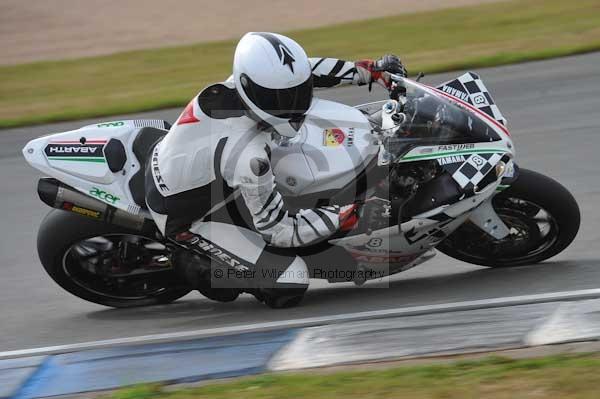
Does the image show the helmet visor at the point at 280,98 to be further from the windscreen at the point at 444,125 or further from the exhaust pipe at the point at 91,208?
the exhaust pipe at the point at 91,208

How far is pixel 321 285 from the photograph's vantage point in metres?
5.67

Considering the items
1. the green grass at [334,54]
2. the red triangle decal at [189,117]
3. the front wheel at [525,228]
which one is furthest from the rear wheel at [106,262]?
the green grass at [334,54]

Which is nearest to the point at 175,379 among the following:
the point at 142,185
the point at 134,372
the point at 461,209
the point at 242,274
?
the point at 134,372

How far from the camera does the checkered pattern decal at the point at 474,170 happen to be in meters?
4.77

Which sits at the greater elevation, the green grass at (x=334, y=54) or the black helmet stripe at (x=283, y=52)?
the green grass at (x=334, y=54)

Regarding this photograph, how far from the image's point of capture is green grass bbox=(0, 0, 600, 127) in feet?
31.7

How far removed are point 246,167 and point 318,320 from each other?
831mm

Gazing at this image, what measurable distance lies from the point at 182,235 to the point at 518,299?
1.69 m

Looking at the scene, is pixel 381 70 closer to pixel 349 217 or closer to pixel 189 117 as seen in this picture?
pixel 349 217

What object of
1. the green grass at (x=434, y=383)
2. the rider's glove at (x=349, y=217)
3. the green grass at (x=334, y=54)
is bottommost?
the green grass at (x=434, y=383)

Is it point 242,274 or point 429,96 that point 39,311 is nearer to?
point 242,274

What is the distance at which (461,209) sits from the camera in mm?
4867

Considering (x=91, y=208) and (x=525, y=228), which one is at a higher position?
(x=91, y=208)

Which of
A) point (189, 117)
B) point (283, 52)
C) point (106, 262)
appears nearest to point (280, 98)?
point (283, 52)
